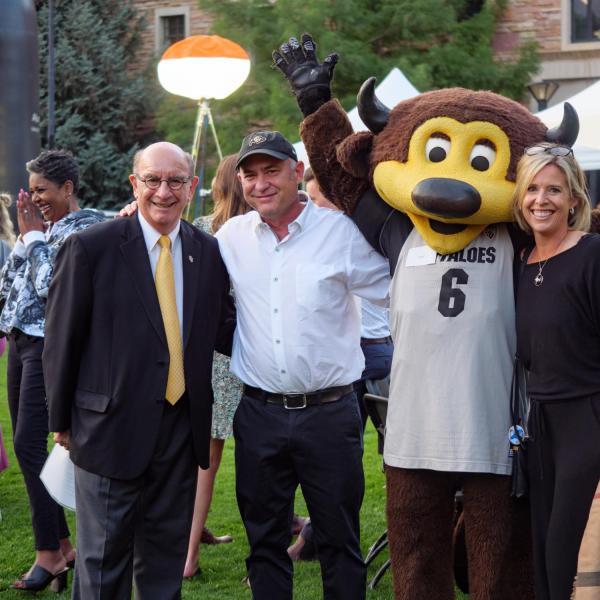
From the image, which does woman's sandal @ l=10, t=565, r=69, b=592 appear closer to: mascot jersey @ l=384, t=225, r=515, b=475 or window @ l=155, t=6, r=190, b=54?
mascot jersey @ l=384, t=225, r=515, b=475

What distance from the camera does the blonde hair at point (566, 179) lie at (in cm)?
369

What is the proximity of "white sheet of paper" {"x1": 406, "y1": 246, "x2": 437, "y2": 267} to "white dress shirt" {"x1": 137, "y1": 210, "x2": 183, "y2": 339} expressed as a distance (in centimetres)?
85

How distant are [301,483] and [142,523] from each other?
0.64 metres

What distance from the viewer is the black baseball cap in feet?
13.5

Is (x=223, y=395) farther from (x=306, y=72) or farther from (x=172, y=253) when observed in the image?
(x=306, y=72)

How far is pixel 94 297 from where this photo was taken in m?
3.81

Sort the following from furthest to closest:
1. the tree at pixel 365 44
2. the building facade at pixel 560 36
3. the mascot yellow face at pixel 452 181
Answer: the building facade at pixel 560 36
the tree at pixel 365 44
the mascot yellow face at pixel 452 181

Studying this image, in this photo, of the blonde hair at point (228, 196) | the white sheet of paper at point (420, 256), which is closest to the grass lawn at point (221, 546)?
the blonde hair at point (228, 196)

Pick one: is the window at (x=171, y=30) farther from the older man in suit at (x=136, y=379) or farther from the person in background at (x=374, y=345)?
the older man in suit at (x=136, y=379)

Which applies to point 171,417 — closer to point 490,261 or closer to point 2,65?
point 490,261

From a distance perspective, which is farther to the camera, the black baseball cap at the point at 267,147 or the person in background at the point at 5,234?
the person in background at the point at 5,234

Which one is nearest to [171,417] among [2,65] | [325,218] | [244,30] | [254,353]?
[254,353]

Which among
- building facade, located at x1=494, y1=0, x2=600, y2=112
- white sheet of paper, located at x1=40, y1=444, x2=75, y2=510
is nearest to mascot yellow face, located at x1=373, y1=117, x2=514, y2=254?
white sheet of paper, located at x1=40, y1=444, x2=75, y2=510

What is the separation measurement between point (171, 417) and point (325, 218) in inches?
39.2
